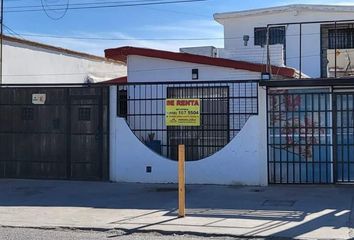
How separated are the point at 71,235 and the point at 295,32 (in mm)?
18176

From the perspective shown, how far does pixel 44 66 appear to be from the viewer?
2289 cm

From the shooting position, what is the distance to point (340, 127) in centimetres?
1306

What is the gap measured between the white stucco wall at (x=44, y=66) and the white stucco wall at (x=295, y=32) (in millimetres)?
6210

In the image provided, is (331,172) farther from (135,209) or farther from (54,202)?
(54,202)

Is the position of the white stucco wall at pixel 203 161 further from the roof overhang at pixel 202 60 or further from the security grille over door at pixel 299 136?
the roof overhang at pixel 202 60

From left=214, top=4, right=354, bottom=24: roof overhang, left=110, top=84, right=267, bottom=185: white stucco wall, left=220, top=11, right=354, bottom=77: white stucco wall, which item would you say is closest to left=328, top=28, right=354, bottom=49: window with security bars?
left=220, top=11, right=354, bottom=77: white stucco wall

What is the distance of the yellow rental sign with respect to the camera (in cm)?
1348

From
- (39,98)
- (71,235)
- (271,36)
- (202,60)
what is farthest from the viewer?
(271,36)

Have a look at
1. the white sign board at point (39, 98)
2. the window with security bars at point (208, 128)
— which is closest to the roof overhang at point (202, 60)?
the window with security bars at point (208, 128)

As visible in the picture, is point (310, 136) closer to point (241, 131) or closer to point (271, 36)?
point (241, 131)

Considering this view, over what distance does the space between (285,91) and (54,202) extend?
5.75 metres

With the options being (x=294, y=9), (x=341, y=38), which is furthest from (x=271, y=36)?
(x=341, y=38)

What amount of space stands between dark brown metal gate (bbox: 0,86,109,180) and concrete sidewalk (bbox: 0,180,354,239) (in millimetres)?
769

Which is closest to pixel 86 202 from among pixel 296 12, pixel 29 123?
pixel 29 123
